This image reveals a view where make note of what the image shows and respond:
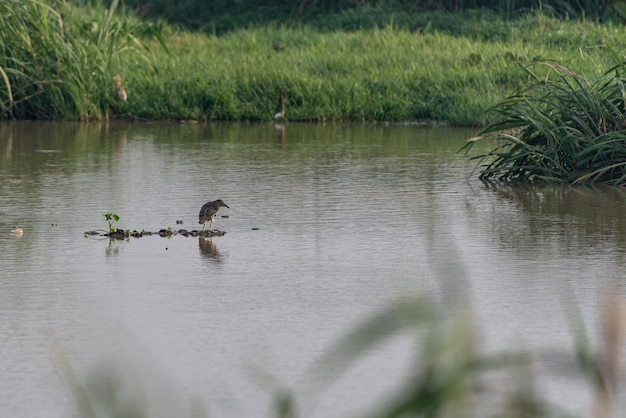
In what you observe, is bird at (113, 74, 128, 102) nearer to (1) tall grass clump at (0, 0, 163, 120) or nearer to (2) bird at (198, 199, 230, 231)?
(1) tall grass clump at (0, 0, 163, 120)

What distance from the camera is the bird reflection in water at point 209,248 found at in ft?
25.7

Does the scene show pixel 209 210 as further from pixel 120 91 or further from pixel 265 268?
pixel 120 91

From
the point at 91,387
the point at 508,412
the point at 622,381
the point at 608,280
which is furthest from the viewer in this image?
the point at 608,280

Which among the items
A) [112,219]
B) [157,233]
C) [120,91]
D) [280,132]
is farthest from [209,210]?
[120,91]

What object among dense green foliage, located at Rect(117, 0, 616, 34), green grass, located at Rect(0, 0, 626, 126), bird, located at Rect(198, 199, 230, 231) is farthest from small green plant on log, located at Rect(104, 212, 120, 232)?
dense green foliage, located at Rect(117, 0, 616, 34)

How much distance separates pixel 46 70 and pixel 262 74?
278cm

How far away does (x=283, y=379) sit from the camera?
5.08 metres

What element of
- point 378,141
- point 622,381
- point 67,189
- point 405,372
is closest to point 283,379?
point 405,372

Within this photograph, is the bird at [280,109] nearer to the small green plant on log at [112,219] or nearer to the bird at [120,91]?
the bird at [120,91]

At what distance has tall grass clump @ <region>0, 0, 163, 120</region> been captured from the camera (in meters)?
Result: 15.7

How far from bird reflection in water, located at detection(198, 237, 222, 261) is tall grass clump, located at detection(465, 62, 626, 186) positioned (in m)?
2.98

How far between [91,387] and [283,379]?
2.81m

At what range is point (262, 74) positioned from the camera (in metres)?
17.2

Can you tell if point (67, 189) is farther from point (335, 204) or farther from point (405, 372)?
point (405, 372)
